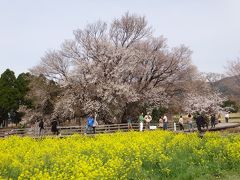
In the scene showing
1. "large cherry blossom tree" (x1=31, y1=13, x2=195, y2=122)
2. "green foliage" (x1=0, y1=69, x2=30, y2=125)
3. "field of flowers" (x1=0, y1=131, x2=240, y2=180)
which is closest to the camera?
"field of flowers" (x1=0, y1=131, x2=240, y2=180)

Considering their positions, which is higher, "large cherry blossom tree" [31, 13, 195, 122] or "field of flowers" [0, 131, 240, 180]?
"large cherry blossom tree" [31, 13, 195, 122]

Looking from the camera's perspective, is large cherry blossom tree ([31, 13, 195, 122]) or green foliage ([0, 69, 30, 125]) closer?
large cherry blossom tree ([31, 13, 195, 122])

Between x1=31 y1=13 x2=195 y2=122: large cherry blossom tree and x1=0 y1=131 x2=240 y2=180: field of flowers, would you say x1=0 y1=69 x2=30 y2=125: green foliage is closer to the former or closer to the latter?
x1=31 y1=13 x2=195 y2=122: large cherry blossom tree

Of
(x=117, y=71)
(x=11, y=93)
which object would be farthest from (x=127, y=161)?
(x=11, y=93)

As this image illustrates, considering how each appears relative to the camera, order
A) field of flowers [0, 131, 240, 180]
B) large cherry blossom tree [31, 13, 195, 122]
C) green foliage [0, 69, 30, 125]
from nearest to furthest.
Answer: field of flowers [0, 131, 240, 180]
large cherry blossom tree [31, 13, 195, 122]
green foliage [0, 69, 30, 125]

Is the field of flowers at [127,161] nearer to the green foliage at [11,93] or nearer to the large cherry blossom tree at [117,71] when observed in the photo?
the large cherry blossom tree at [117,71]

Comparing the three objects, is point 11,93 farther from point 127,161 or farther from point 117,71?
point 127,161

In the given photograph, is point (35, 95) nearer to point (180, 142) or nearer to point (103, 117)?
point (103, 117)

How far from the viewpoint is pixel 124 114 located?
133 ft

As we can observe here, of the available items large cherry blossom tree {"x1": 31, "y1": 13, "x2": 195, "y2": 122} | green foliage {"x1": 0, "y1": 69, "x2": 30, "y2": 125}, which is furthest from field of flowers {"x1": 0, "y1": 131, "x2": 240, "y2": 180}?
green foliage {"x1": 0, "y1": 69, "x2": 30, "y2": 125}

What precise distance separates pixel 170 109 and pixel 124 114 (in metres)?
5.17

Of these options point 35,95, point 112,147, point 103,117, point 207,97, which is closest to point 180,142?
point 112,147

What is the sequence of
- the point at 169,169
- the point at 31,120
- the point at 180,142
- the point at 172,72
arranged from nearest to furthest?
the point at 169,169, the point at 180,142, the point at 172,72, the point at 31,120

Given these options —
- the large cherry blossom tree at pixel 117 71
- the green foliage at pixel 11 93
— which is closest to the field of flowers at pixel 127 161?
the large cherry blossom tree at pixel 117 71
